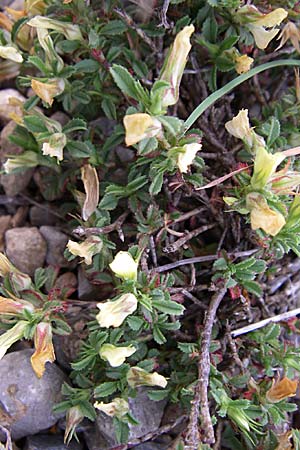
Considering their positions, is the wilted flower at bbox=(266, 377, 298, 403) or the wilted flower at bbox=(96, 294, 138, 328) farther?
the wilted flower at bbox=(266, 377, 298, 403)

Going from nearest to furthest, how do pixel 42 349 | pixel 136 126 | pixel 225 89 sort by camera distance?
pixel 136 126
pixel 42 349
pixel 225 89

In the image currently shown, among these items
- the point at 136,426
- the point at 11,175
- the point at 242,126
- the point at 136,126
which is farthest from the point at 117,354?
the point at 11,175

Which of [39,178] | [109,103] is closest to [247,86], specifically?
[109,103]

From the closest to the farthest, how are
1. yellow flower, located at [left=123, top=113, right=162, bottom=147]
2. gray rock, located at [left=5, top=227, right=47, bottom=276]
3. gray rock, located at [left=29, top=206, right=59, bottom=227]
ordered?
yellow flower, located at [left=123, top=113, right=162, bottom=147] → gray rock, located at [left=5, top=227, right=47, bottom=276] → gray rock, located at [left=29, top=206, right=59, bottom=227]

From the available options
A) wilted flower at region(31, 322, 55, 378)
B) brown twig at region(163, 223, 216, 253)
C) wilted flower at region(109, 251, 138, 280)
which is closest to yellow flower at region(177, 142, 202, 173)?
wilted flower at region(109, 251, 138, 280)

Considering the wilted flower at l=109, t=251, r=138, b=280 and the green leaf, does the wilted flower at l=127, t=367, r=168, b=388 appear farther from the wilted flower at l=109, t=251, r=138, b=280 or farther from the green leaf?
the wilted flower at l=109, t=251, r=138, b=280

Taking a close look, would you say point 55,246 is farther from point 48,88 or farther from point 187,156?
point 187,156

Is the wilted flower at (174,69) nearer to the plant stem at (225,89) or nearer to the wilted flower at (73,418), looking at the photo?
the plant stem at (225,89)
